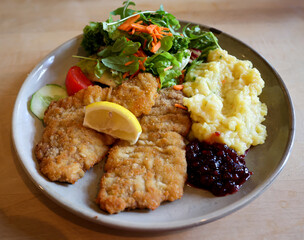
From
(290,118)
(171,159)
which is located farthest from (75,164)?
(290,118)

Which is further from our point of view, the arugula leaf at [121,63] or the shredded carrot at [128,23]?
the shredded carrot at [128,23]

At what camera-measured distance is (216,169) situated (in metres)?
2.97

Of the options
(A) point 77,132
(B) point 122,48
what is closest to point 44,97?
(A) point 77,132

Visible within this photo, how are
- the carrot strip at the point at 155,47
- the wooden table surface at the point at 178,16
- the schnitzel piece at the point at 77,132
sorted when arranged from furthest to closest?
the carrot strip at the point at 155,47 < the schnitzel piece at the point at 77,132 < the wooden table surface at the point at 178,16

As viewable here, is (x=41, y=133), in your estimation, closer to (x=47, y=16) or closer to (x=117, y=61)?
(x=117, y=61)

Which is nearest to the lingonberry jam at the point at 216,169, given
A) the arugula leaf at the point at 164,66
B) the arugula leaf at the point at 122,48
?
the arugula leaf at the point at 164,66

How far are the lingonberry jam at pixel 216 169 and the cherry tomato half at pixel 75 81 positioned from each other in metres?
1.75

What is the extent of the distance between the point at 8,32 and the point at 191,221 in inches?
190

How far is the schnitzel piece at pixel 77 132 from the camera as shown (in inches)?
117

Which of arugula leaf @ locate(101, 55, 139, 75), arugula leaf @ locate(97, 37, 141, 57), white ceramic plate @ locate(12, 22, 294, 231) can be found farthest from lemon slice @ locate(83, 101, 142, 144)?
arugula leaf @ locate(97, 37, 141, 57)

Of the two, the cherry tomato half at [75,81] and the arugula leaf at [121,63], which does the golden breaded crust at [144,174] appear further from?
the cherry tomato half at [75,81]

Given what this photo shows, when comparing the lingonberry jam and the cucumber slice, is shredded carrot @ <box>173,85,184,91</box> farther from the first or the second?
the cucumber slice

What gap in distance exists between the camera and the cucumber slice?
3557 mm

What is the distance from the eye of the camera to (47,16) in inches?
221
